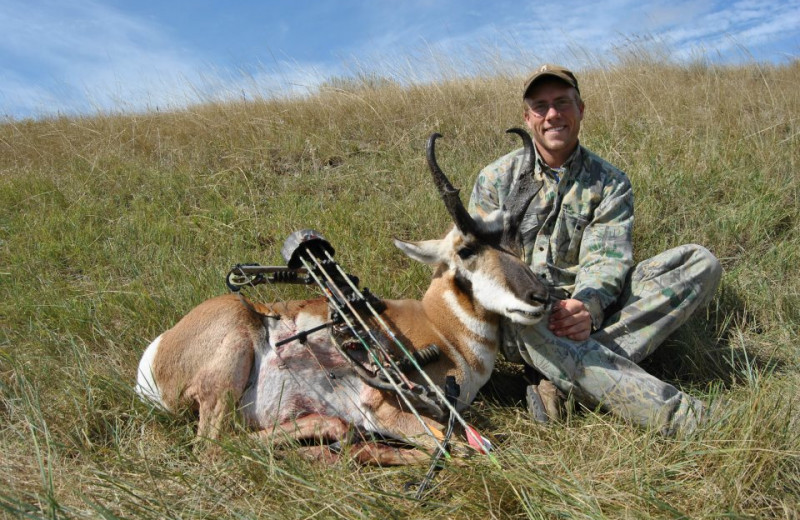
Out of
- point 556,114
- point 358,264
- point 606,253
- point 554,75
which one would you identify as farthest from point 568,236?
point 358,264

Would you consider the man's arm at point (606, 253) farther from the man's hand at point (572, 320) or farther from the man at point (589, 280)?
the man's hand at point (572, 320)

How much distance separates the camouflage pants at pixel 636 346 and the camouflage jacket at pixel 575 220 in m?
0.18

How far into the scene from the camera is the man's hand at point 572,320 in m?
3.39

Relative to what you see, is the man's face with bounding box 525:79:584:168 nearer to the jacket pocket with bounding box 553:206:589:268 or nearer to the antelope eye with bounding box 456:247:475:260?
the jacket pocket with bounding box 553:206:589:268

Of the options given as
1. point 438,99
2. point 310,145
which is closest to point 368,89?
point 438,99

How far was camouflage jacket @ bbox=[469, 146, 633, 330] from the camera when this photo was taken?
387cm

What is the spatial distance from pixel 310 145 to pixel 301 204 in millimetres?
1674

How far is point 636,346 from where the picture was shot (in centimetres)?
359

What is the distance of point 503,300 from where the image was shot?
3.34 metres

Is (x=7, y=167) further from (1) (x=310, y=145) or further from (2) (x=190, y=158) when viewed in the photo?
(1) (x=310, y=145)

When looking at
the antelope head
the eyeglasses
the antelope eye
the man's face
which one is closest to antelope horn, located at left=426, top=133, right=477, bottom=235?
the antelope head

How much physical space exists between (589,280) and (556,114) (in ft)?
4.23

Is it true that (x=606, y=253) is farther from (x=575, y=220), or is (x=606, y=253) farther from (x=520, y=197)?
(x=520, y=197)

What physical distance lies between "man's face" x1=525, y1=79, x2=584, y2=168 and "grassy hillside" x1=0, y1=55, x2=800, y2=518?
154 centimetres
